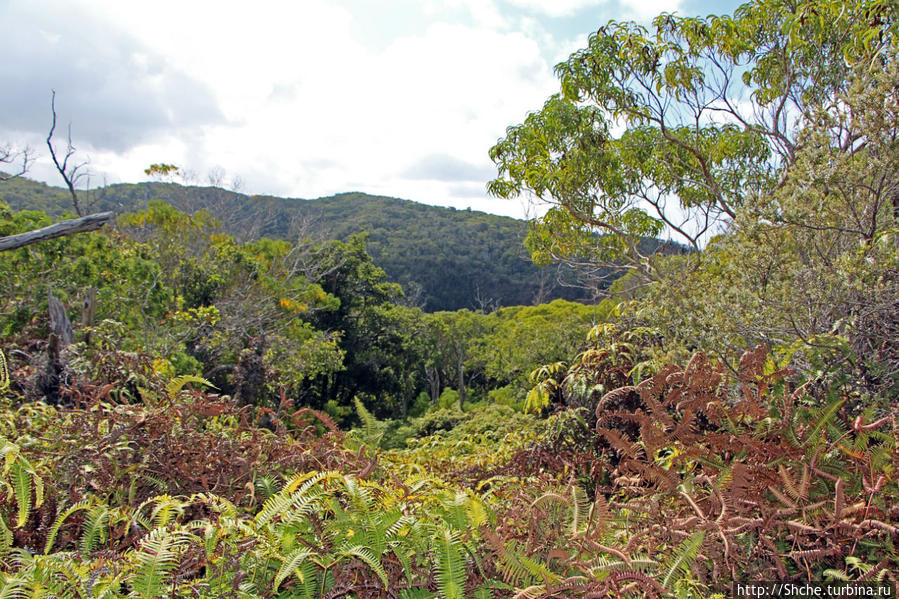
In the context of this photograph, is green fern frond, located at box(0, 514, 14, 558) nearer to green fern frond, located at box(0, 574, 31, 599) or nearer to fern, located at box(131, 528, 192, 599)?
green fern frond, located at box(0, 574, 31, 599)

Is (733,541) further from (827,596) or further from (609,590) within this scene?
(609,590)

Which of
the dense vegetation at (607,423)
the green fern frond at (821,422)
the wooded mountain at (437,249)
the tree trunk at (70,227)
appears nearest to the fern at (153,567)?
the dense vegetation at (607,423)

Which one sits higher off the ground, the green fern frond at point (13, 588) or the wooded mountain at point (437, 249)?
the wooded mountain at point (437, 249)

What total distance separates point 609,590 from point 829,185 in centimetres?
285

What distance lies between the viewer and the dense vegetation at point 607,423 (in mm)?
1187

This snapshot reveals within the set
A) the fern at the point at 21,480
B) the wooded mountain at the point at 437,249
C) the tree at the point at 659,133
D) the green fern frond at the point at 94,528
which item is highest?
the wooded mountain at the point at 437,249

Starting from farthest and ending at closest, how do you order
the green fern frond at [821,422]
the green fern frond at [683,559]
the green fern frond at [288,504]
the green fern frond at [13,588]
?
the green fern frond at [821,422], the green fern frond at [288,504], the green fern frond at [683,559], the green fern frond at [13,588]

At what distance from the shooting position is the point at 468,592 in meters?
1.16

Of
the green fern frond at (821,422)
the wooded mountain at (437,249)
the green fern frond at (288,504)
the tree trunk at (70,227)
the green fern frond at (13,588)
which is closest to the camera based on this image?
the green fern frond at (13,588)

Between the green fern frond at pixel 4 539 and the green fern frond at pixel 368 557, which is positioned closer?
the green fern frond at pixel 368 557

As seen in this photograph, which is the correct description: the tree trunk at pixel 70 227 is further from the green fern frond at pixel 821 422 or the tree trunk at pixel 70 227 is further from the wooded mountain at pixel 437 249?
the wooded mountain at pixel 437 249

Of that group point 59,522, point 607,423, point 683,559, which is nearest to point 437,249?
point 607,423

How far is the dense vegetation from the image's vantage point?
1.19 metres

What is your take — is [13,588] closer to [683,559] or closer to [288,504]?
[288,504]
